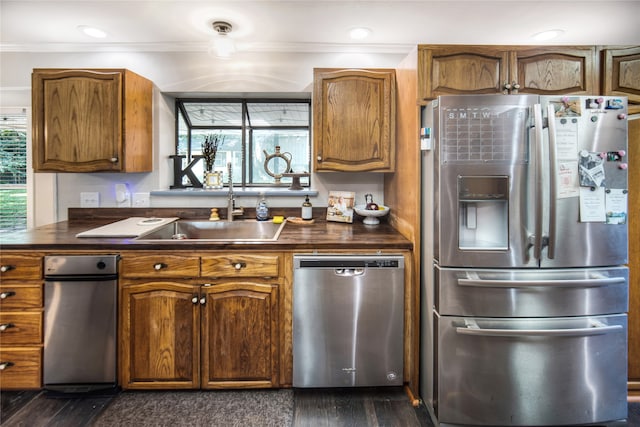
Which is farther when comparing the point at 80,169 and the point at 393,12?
the point at 80,169

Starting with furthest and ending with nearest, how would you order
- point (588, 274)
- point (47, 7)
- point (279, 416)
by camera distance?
point (47, 7) < point (279, 416) < point (588, 274)

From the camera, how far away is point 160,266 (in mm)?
1857

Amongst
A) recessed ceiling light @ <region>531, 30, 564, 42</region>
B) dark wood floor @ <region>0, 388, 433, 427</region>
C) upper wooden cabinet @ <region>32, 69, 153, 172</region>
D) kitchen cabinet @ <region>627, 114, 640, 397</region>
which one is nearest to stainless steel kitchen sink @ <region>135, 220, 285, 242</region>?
upper wooden cabinet @ <region>32, 69, 153, 172</region>

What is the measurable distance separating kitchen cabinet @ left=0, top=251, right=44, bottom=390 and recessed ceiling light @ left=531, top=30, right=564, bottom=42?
3.41 metres

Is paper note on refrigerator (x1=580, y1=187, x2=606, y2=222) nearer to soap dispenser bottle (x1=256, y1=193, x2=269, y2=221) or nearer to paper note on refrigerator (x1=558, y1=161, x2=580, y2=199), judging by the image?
paper note on refrigerator (x1=558, y1=161, x2=580, y2=199)

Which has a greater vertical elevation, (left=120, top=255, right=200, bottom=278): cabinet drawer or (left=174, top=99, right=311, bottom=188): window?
(left=174, top=99, right=311, bottom=188): window

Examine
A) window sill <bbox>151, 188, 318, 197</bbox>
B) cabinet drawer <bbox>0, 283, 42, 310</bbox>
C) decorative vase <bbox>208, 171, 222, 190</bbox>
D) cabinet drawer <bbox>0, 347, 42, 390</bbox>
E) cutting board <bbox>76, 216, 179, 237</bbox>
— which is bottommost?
cabinet drawer <bbox>0, 347, 42, 390</bbox>

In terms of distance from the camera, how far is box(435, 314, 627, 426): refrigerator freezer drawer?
1648 millimetres

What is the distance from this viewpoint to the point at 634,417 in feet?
5.98

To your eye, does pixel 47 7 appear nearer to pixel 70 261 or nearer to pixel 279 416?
pixel 70 261

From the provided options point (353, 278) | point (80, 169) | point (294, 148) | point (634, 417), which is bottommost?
point (634, 417)

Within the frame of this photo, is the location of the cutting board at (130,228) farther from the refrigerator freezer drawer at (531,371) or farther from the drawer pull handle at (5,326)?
the refrigerator freezer drawer at (531,371)

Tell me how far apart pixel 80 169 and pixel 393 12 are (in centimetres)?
227

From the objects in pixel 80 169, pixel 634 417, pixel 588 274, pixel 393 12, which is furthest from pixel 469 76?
pixel 80 169
